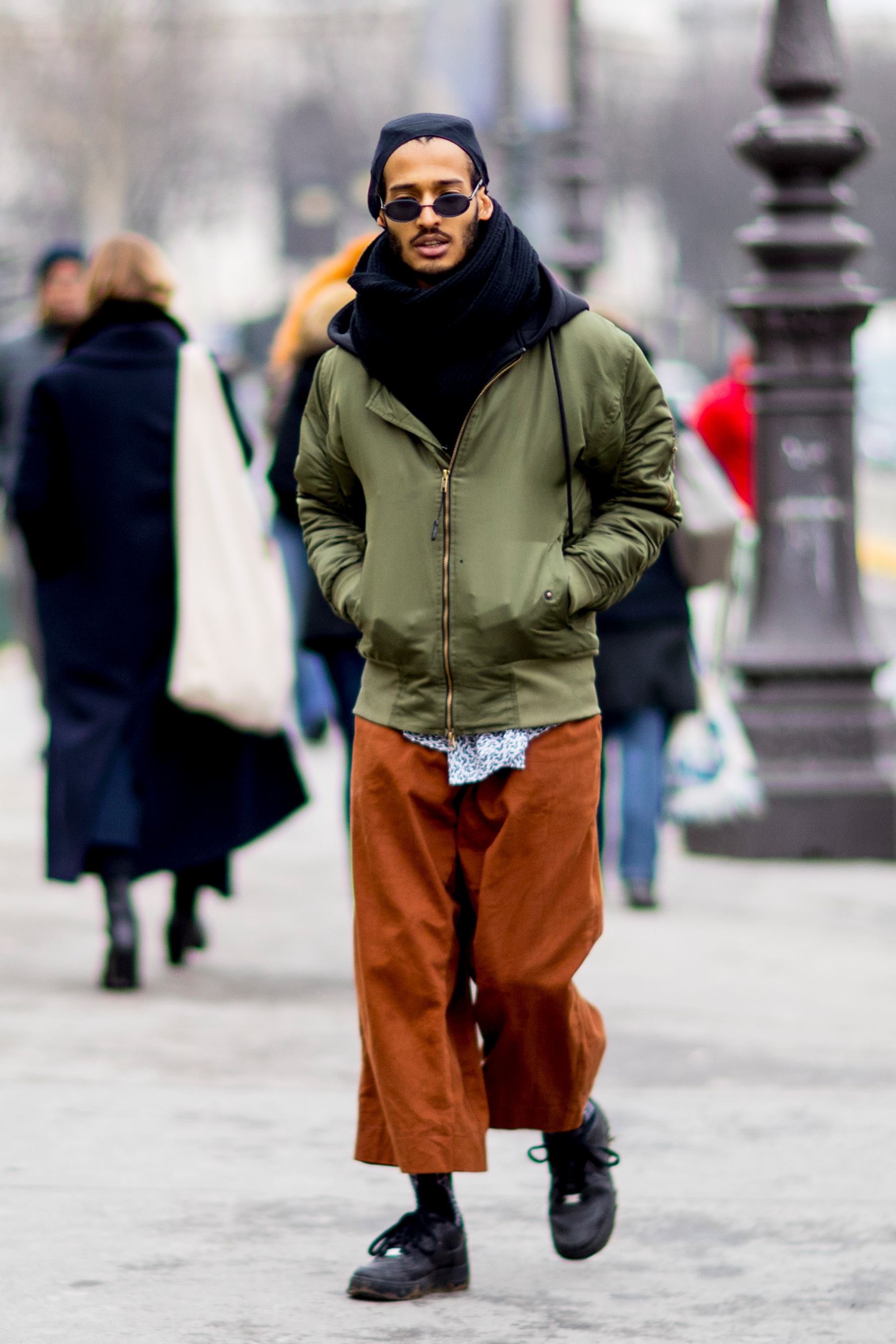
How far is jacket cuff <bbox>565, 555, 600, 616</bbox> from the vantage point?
3619 millimetres

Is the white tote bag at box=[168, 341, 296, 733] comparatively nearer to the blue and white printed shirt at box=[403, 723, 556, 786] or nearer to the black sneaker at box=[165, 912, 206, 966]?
the black sneaker at box=[165, 912, 206, 966]

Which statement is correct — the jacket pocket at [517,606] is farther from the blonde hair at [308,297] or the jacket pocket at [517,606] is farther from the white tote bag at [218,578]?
the blonde hair at [308,297]

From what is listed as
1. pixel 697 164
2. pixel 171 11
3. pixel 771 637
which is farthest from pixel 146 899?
pixel 697 164

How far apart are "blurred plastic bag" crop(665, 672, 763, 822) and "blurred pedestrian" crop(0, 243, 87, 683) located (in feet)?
7.61

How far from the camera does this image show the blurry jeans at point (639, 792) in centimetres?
703

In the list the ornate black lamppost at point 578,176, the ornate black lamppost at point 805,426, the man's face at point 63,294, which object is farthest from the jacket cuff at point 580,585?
the ornate black lamppost at point 578,176

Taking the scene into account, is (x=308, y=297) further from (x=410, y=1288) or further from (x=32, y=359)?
(x=410, y=1288)

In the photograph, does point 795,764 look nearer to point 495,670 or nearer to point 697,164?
point 495,670

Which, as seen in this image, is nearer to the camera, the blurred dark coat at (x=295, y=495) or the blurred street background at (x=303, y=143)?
the blurred dark coat at (x=295, y=495)

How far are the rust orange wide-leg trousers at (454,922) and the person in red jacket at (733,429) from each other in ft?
16.6

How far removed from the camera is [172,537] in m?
5.89

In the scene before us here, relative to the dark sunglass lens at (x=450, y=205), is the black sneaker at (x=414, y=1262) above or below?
below

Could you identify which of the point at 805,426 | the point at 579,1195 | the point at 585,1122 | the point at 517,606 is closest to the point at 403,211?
the point at 517,606

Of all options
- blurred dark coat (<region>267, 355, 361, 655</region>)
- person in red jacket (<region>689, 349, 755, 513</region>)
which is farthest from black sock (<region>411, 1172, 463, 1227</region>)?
person in red jacket (<region>689, 349, 755, 513</region>)
